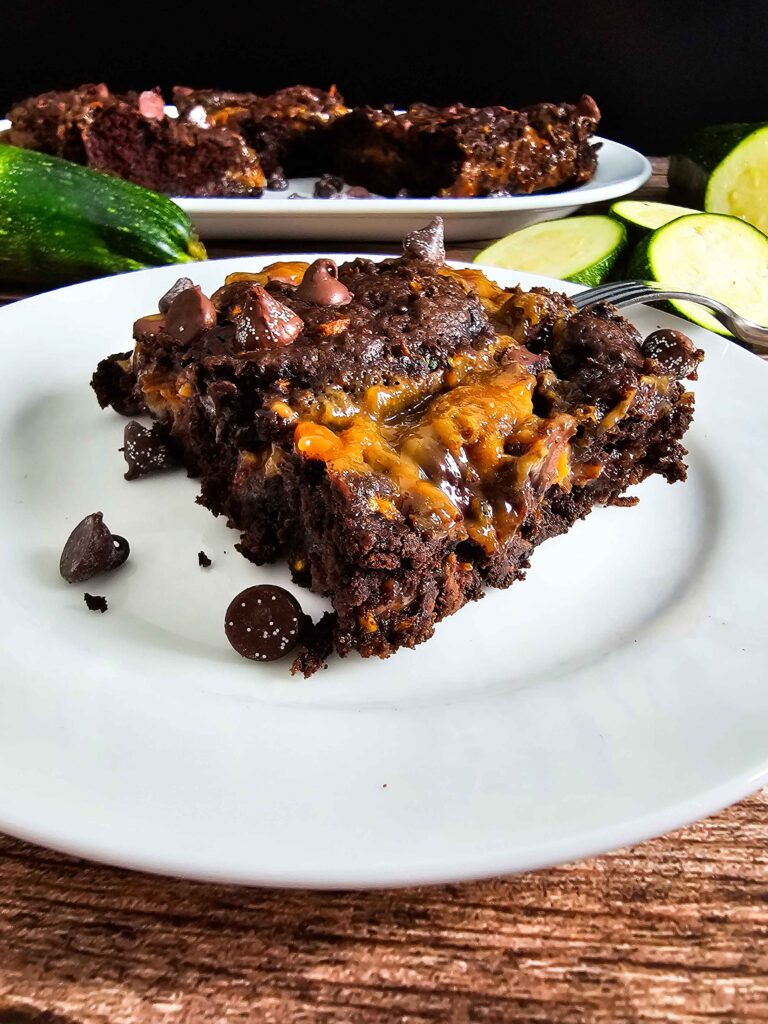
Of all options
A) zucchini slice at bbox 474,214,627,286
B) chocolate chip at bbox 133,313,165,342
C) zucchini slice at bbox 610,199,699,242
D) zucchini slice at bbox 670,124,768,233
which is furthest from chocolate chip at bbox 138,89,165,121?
zucchini slice at bbox 670,124,768,233

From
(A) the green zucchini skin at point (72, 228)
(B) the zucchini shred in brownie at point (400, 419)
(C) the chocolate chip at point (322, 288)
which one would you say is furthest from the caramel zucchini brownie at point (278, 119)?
(C) the chocolate chip at point (322, 288)

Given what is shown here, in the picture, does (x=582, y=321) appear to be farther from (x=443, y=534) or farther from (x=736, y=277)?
(x=736, y=277)

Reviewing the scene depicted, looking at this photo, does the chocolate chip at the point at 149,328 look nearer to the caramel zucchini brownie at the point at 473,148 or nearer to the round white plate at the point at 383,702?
the round white plate at the point at 383,702

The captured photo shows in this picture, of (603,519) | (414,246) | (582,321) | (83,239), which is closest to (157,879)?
(603,519)

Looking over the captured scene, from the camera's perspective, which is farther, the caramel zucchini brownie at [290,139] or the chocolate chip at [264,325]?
the caramel zucchini brownie at [290,139]

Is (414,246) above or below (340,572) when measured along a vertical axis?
above

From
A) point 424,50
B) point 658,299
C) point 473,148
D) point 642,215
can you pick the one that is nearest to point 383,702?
point 658,299
